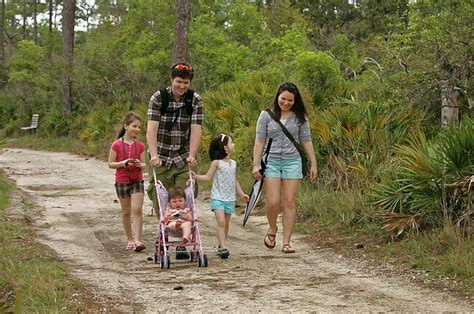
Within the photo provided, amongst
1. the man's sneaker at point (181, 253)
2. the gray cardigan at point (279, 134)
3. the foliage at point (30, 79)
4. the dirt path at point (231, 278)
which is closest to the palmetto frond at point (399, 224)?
the dirt path at point (231, 278)

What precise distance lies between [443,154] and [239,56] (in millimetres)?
13134

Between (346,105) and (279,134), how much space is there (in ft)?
14.8

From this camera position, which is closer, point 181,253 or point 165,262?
point 165,262

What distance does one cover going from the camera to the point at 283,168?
8.22 m

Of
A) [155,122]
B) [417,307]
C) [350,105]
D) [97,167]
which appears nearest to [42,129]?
[97,167]

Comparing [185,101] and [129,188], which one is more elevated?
[185,101]

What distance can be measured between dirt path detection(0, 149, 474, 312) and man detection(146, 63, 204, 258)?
2.65 ft

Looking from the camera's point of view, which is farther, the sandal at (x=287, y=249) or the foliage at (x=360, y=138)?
the foliage at (x=360, y=138)

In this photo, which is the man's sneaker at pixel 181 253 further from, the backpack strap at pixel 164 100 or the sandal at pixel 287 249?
the backpack strap at pixel 164 100

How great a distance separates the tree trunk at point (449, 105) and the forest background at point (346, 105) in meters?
0.02

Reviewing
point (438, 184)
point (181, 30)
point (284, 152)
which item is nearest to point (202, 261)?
point (284, 152)

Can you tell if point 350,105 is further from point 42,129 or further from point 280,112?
point 42,129

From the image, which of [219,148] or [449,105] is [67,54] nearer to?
[449,105]

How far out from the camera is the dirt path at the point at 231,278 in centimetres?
597
